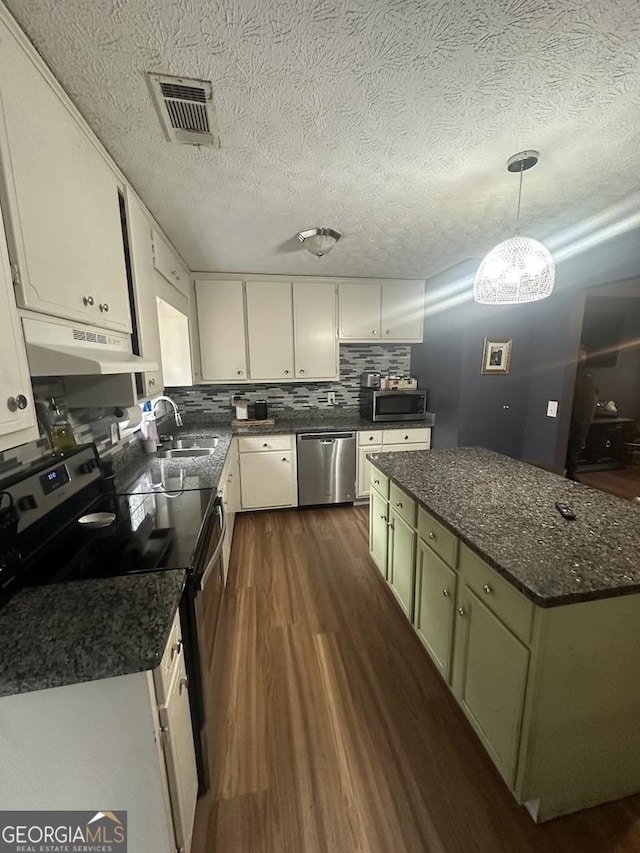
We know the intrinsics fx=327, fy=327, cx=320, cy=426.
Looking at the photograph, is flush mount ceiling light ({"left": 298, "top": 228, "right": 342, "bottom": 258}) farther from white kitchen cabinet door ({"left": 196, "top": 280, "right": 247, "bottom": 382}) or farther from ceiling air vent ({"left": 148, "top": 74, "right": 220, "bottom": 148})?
white kitchen cabinet door ({"left": 196, "top": 280, "right": 247, "bottom": 382})

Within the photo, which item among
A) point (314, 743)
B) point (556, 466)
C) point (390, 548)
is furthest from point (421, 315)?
point (314, 743)

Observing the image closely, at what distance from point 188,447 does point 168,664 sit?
200cm

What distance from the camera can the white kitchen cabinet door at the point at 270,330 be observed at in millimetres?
3205

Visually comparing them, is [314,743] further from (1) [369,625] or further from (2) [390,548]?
(2) [390,548]

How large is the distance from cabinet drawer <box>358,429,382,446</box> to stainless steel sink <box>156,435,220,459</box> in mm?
1383

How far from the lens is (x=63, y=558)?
110 centimetres

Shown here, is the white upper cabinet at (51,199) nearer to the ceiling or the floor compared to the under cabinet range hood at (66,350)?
nearer to the ceiling

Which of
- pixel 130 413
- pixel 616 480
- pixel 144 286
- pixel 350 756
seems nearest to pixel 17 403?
pixel 130 413

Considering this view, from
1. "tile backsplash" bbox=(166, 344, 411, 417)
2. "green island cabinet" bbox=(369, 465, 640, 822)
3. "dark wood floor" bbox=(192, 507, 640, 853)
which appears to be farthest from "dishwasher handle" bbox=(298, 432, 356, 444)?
"green island cabinet" bbox=(369, 465, 640, 822)

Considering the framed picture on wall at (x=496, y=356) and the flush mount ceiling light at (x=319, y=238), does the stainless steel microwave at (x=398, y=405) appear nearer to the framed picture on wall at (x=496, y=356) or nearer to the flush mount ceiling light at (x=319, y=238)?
the framed picture on wall at (x=496, y=356)

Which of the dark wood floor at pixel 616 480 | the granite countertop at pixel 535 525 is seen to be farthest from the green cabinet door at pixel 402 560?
the dark wood floor at pixel 616 480

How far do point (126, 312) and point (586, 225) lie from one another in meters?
2.73

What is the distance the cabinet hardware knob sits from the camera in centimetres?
78

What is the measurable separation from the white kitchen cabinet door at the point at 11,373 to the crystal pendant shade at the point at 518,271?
1.70 metres
